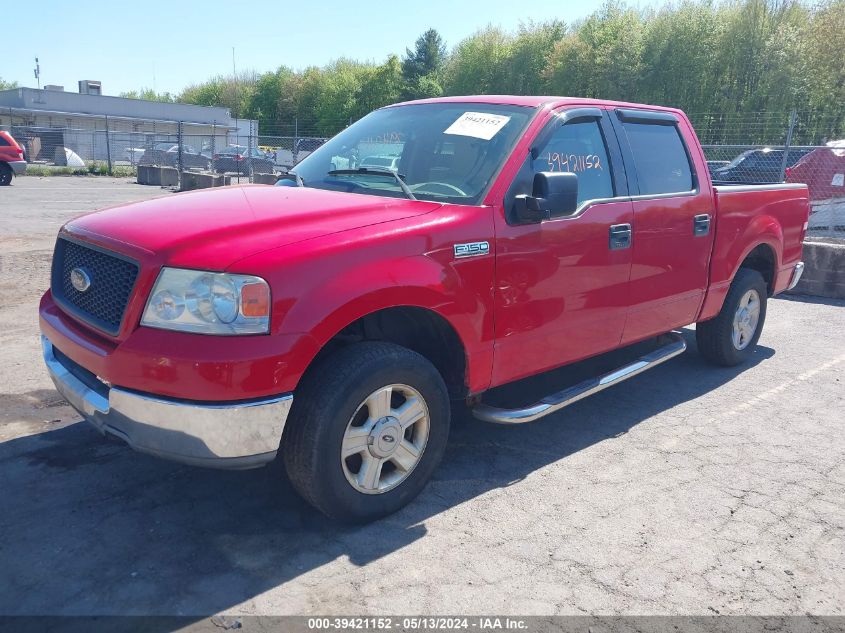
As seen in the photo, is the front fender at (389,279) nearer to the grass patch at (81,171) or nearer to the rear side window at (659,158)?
the rear side window at (659,158)

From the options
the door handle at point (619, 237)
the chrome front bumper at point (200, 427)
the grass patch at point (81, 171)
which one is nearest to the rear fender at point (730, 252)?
the door handle at point (619, 237)

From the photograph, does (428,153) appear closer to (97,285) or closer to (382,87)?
(97,285)

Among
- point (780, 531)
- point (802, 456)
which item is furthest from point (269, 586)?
point (802, 456)

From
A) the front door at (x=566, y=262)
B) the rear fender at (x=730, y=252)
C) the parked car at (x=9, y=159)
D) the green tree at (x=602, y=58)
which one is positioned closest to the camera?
the front door at (x=566, y=262)

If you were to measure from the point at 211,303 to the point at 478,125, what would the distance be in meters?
1.96

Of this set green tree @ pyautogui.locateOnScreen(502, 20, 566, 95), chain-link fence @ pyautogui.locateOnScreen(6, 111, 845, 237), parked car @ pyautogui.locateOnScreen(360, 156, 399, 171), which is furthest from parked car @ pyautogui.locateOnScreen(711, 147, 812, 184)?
green tree @ pyautogui.locateOnScreen(502, 20, 566, 95)

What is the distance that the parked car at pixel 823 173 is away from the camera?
1277 cm

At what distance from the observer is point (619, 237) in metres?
4.20

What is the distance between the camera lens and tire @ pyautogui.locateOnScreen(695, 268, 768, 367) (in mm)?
5574

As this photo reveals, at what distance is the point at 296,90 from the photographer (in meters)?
87.9

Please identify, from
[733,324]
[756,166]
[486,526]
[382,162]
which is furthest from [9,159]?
[486,526]

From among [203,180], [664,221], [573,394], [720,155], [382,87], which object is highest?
[382,87]

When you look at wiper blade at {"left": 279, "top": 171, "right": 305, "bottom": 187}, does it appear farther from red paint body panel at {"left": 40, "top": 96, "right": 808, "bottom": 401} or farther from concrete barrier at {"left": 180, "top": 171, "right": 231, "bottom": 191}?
concrete barrier at {"left": 180, "top": 171, "right": 231, "bottom": 191}

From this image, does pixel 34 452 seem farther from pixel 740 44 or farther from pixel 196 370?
pixel 740 44
